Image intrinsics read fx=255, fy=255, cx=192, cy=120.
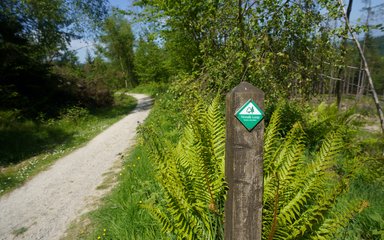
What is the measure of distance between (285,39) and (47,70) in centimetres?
1339

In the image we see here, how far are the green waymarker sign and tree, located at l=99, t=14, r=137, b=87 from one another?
39.9 m

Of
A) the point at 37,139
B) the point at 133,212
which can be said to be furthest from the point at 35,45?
the point at 133,212

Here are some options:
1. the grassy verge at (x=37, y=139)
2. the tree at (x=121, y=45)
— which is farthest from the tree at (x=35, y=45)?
the tree at (x=121, y=45)


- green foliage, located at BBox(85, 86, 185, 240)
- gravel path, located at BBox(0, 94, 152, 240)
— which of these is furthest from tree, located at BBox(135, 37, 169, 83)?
green foliage, located at BBox(85, 86, 185, 240)

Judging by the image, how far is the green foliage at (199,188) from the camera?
2420 mm

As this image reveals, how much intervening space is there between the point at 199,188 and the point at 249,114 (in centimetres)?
120

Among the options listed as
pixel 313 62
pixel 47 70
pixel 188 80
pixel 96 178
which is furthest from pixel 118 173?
pixel 47 70

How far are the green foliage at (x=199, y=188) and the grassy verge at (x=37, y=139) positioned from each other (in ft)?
17.6

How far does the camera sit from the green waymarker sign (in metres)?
1.63

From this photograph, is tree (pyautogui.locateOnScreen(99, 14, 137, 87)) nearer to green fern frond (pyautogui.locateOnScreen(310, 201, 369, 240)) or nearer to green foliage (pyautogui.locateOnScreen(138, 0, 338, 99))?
green foliage (pyautogui.locateOnScreen(138, 0, 338, 99))

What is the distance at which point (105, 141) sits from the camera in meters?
9.77

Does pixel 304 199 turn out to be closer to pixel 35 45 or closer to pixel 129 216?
pixel 129 216

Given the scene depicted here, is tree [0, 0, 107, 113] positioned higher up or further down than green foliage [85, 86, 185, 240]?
higher up

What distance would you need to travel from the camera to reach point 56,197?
5.44m
